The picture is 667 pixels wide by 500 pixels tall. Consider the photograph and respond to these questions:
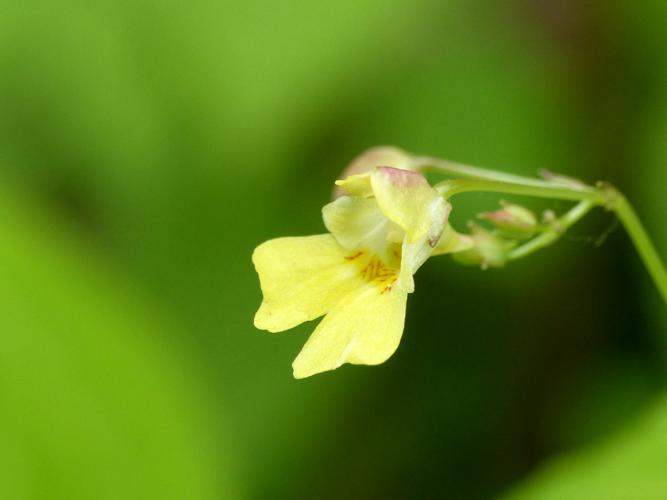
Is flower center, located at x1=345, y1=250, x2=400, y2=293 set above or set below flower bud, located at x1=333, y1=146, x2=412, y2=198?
below

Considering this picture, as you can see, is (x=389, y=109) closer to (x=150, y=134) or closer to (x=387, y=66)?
(x=387, y=66)

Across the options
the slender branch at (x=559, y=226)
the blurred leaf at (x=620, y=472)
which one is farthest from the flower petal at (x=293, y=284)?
the blurred leaf at (x=620, y=472)

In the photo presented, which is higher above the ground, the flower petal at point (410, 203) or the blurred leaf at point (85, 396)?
the flower petal at point (410, 203)

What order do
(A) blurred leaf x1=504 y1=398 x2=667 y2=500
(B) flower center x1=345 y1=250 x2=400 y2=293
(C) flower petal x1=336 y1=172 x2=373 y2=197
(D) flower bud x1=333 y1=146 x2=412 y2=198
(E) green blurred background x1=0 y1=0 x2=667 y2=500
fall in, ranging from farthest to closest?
(E) green blurred background x1=0 y1=0 x2=667 y2=500 < (A) blurred leaf x1=504 y1=398 x2=667 y2=500 < (D) flower bud x1=333 y1=146 x2=412 y2=198 < (B) flower center x1=345 y1=250 x2=400 y2=293 < (C) flower petal x1=336 y1=172 x2=373 y2=197

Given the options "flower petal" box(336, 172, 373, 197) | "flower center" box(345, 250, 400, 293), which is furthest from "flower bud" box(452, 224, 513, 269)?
"flower petal" box(336, 172, 373, 197)

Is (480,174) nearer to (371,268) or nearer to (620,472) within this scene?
(371,268)

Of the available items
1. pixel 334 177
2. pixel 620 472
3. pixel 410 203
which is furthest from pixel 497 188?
pixel 334 177

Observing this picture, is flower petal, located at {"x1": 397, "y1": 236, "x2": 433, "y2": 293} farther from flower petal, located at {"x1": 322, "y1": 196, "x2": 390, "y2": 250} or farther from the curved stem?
the curved stem

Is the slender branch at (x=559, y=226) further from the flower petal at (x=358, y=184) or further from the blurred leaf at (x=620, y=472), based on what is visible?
the blurred leaf at (x=620, y=472)
